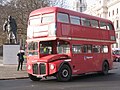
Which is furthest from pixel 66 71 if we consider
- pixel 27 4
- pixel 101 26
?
pixel 27 4

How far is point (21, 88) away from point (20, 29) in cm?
3218

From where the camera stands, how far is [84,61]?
20344mm

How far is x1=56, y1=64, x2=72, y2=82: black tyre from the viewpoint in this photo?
17.8 metres

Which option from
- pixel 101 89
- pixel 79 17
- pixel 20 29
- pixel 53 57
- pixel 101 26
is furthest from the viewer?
pixel 20 29

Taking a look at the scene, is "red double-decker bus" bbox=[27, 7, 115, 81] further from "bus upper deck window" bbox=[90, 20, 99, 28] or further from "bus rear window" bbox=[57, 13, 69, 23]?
"bus upper deck window" bbox=[90, 20, 99, 28]

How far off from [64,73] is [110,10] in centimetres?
9570

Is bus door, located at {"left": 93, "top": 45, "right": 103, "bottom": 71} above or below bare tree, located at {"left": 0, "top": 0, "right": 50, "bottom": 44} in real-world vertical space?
below

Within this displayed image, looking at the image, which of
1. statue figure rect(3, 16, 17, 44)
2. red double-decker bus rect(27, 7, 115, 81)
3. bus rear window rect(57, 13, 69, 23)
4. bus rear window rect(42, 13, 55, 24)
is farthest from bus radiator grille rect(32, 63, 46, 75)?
statue figure rect(3, 16, 17, 44)

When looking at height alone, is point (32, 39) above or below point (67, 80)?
above

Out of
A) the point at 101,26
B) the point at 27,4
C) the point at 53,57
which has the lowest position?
the point at 53,57

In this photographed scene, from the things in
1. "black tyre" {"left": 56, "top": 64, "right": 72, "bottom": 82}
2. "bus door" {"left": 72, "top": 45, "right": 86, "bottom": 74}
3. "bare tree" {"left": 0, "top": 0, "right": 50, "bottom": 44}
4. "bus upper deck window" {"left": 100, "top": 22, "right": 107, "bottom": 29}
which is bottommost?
"black tyre" {"left": 56, "top": 64, "right": 72, "bottom": 82}

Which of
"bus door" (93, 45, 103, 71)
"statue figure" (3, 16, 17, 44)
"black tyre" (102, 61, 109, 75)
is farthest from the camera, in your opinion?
"statue figure" (3, 16, 17, 44)

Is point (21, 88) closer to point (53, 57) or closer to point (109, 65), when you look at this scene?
point (53, 57)

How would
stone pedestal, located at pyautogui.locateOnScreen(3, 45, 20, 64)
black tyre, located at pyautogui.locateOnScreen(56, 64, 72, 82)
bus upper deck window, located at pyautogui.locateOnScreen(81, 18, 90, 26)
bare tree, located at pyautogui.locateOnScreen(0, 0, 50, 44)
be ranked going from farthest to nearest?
bare tree, located at pyautogui.locateOnScreen(0, 0, 50, 44), stone pedestal, located at pyautogui.locateOnScreen(3, 45, 20, 64), bus upper deck window, located at pyautogui.locateOnScreen(81, 18, 90, 26), black tyre, located at pyautogui.locateOnScreen(56, 64, 72, 82)
